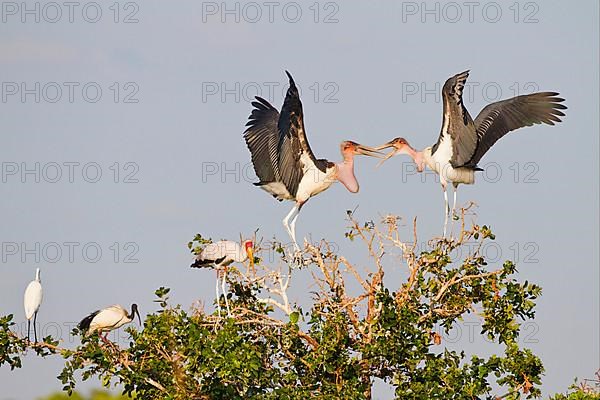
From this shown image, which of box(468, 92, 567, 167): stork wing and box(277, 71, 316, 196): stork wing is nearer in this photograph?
box(277, 71, 316, 196): stork wing

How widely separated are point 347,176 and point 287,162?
977 millimetres

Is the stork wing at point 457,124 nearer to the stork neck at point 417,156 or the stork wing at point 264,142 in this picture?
the stork neck at point 417,156

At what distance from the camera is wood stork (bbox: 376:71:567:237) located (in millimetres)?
12836

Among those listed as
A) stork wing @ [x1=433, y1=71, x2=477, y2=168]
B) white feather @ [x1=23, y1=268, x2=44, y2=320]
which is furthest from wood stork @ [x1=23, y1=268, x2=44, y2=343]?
stork wing @ [x1=433, y1=71, x2=477, y2=168]

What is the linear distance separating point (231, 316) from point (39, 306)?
371cm

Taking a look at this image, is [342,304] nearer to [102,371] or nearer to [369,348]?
[369,348]

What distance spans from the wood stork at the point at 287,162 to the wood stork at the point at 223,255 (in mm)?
685

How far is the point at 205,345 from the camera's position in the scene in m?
10.5

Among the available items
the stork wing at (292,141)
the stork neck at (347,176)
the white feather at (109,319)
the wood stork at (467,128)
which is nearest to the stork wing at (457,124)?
the wood stork at (467,128)

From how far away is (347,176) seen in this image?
13484mm

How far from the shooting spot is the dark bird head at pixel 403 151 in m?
13.7

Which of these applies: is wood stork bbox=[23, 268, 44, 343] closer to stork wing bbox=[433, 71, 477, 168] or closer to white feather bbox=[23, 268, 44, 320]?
white feather bbox=[23, 268, 44, 320]

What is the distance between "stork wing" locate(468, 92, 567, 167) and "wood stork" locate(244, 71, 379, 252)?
5.23 feet

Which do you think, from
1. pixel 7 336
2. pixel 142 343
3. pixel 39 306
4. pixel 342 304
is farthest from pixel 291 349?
pixel 39 306
